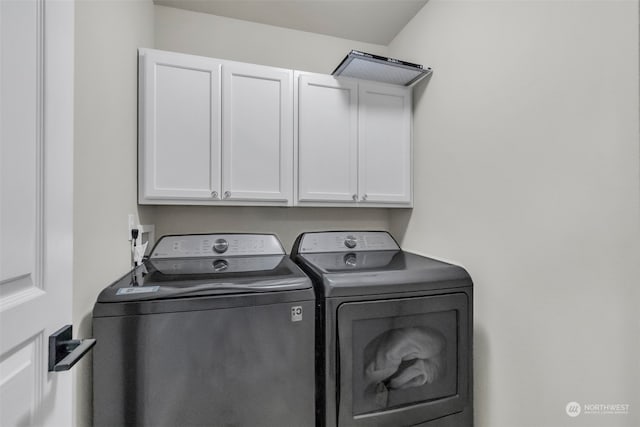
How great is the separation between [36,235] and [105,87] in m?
0.83

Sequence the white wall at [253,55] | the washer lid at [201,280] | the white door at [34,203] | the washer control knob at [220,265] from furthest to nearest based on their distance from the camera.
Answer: the white wall at [253,55], the washer control knob at [220,265], the washer lid at [201,280], the white door at [34,203]

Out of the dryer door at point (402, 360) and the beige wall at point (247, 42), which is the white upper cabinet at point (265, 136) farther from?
the dryer door at point (402, 360)

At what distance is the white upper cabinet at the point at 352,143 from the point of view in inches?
71.7

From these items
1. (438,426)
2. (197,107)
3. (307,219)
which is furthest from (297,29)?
(438,426)

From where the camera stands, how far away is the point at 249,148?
1.72m

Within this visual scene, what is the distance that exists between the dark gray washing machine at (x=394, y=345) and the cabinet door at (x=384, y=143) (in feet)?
2.18

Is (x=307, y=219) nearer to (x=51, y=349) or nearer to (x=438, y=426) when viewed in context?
(x=438, y=426)

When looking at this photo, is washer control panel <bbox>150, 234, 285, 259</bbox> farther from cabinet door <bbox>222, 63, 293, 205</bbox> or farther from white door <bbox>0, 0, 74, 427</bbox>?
white door <bbox>0, 0, 74, 427</bbox>

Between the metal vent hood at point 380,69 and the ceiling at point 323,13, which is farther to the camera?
the ceiling at point 323,13

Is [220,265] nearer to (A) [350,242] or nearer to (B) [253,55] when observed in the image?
(A) [350,242]

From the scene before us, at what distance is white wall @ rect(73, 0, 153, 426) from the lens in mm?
925

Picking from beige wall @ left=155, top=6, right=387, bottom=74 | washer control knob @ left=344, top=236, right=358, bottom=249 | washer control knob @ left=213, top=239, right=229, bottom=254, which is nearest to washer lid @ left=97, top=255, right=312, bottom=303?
washer control knob @ left=213, top=239, right=229, bottom=254

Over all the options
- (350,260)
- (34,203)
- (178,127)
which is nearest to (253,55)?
(178,127)

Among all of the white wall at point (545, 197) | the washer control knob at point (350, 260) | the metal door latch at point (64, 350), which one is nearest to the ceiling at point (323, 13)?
the white wall at point (545, 197)
